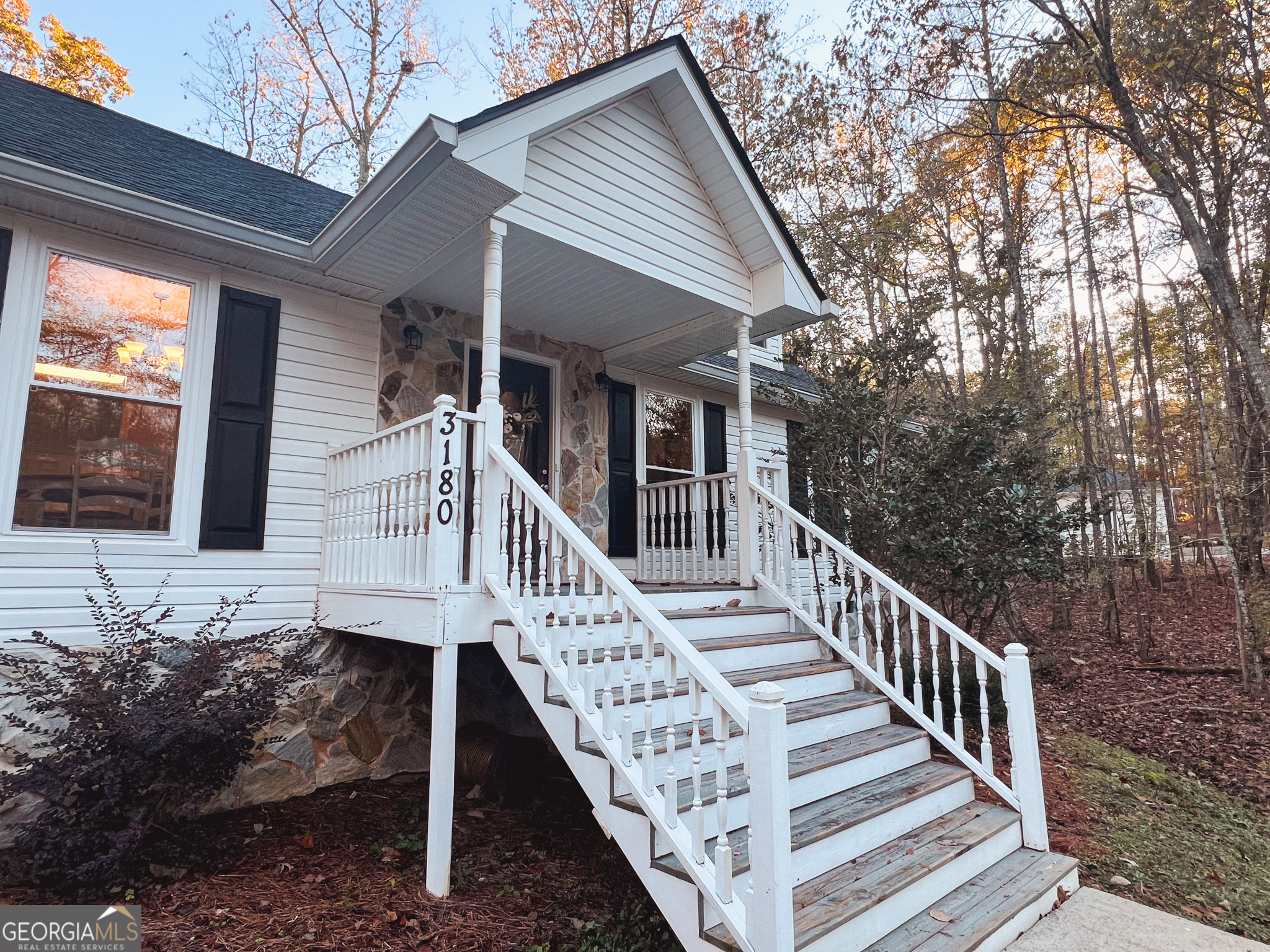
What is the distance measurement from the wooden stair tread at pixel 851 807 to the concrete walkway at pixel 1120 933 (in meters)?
0.66

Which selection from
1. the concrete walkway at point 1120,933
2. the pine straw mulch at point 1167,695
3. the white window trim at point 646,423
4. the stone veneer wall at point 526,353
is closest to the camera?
the concrete walkway at point 1120,933

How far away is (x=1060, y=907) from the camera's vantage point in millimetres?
2967

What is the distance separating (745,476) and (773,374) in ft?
12.7

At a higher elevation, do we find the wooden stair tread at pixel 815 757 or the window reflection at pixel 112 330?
the window reflection at pixel 112 330

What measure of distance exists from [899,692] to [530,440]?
348 cm

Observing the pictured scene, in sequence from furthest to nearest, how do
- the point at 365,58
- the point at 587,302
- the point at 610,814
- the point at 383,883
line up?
the point at 365,58 → the point at 587,302 → the point at 383,883 → the point at 610,814

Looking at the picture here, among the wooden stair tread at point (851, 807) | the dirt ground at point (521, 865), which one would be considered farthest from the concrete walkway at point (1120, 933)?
the wooden stair tread at point (851, 807)

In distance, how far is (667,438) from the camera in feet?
23.1

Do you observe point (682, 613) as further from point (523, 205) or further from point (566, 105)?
point (566, 105)

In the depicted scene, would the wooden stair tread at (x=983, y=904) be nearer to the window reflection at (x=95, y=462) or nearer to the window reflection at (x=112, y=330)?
the window reflection at (x=95, y=462)

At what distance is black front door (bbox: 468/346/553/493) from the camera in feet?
18.1

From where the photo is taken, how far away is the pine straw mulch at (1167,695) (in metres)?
5.11

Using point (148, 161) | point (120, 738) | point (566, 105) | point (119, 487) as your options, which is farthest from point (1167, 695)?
point (148, 161)

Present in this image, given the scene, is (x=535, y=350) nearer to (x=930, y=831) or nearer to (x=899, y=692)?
(x=899, y=692)
